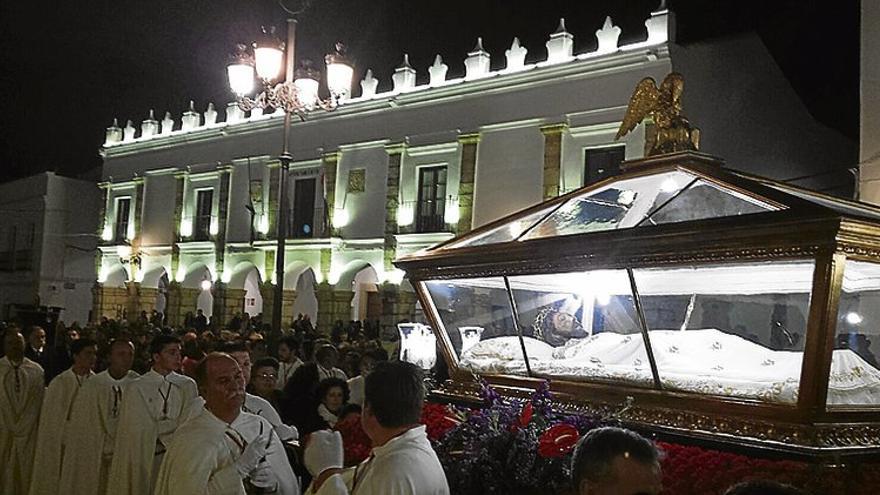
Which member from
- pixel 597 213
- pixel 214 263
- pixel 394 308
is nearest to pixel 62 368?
pixel 597 213

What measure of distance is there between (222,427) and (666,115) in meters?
4.81

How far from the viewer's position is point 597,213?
7.13 metres

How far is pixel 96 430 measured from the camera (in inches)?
307

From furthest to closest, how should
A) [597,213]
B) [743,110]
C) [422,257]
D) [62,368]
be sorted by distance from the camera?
[743,110], [62,368], [422,257], [597,213]

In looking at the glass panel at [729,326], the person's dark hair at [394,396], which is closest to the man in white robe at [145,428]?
the glass panel at [729,326]

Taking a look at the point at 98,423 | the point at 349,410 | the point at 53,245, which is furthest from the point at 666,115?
the point at 53,245

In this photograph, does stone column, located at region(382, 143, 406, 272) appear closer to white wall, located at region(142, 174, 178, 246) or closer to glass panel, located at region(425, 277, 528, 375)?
white wall, located at region(142, 174, 178, 246)

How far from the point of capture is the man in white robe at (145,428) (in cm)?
676

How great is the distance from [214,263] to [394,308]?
9086mm

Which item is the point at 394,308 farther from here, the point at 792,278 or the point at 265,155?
the point at 792,278

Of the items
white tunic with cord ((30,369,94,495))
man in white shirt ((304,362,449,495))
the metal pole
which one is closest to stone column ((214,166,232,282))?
the metal pole

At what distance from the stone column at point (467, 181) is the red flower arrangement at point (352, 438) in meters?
16.1

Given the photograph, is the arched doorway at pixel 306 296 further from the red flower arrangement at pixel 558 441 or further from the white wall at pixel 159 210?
the red flower arrangement at pixel 558 441

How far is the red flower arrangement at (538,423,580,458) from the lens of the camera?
16.2ft
